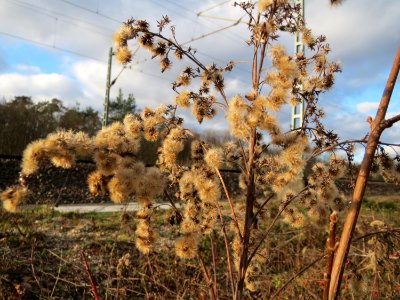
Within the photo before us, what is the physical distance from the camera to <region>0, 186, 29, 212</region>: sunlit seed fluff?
1154mm

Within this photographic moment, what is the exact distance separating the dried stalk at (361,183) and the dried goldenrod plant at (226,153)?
274 millimetres

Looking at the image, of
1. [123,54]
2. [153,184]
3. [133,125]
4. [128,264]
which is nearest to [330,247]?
[153,184]

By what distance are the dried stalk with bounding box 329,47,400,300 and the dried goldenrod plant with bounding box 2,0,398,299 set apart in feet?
0.90

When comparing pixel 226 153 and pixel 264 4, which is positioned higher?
pixel 264 4

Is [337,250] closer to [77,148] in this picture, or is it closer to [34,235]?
[77,148]

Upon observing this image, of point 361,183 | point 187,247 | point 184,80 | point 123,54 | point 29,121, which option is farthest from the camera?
point 29,121

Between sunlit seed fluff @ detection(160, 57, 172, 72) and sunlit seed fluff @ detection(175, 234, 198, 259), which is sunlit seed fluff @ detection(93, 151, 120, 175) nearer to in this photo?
sunlit seed fluff @ detection(175, 234, 198, 259)

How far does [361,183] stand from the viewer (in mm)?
1084

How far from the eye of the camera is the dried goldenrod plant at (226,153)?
122 cm

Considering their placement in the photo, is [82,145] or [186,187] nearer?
[82,145]

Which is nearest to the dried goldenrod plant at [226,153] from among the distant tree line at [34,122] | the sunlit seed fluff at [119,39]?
the sunlit seed fluff at [119,39]

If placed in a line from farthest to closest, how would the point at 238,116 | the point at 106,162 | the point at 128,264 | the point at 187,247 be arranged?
the point at 128,264, the point at 187,247, the point at 238,116, the point at 106,162

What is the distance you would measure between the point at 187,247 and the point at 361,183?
688 millimetres

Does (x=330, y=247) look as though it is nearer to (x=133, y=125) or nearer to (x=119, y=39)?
(x=133, y=125)
